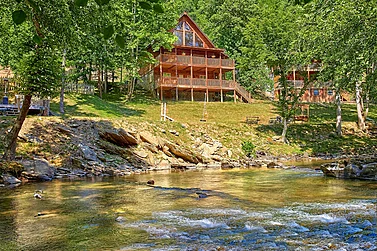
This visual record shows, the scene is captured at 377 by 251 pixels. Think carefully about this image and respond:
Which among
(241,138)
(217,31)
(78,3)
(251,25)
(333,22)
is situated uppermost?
(217,31)

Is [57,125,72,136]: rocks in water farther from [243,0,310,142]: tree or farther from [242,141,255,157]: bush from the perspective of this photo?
[243,0,310,142]: tree

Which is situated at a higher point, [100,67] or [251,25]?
[251,25]

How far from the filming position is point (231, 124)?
1144 inches

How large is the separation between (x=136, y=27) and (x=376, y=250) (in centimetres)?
3645

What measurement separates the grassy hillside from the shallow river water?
12.6m

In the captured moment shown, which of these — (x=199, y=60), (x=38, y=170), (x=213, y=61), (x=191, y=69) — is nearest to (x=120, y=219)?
(x=38, y=170)

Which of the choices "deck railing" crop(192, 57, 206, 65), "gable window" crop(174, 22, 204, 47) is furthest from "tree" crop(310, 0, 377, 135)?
"gable window" crop(174, 22, 204, 47)

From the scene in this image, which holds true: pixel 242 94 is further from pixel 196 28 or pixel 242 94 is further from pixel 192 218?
pixel 192 218

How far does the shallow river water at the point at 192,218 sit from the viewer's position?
18.0 ft

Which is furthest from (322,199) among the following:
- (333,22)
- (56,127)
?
(56,127)

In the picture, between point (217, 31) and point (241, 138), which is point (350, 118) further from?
point (217, 31)

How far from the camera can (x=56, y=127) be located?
19.8 m

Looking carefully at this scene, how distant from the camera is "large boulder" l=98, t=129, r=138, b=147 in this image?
68.2 feet

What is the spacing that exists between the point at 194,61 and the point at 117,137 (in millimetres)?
24341
